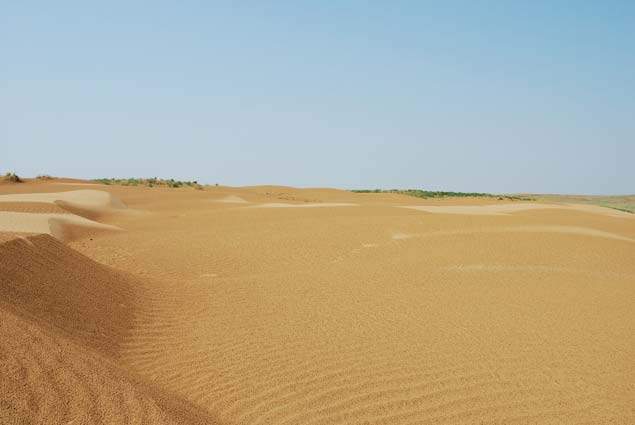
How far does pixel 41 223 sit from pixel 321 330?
961 cm

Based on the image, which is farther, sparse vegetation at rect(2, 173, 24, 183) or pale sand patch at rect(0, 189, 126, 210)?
sparse vegetation at rect(2, 173, 24, 183)

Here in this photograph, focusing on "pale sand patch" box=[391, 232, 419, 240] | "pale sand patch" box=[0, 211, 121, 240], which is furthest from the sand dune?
"pale sand patch" box=[391, 232, 419, 240]

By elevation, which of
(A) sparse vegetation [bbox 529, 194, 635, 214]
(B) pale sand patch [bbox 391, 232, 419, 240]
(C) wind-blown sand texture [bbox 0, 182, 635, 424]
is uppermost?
(A) sparse vegetation [bbox 529, 194, 635, 214]

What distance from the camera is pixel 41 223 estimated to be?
14156 millimetres

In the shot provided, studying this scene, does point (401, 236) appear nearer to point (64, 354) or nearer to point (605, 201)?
point (64, 354)

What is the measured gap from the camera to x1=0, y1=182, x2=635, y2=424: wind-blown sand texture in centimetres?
496

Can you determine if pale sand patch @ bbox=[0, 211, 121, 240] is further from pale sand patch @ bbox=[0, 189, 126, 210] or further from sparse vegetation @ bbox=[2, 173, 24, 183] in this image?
sparse vegetation @ bbox=[2, 173, 24, 183]

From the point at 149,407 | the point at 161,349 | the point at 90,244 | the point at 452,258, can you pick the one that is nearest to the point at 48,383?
the point at 149,407

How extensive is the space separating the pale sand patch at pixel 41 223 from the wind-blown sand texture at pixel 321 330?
25cm

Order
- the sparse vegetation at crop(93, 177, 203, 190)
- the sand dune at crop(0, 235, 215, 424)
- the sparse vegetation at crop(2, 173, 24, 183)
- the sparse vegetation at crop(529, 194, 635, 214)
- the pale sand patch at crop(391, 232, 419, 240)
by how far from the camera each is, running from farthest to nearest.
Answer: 1. the sparse vegetation at crop(529, 194, 635, 214)
2. the sparse vegetation at crop(93, 177, 203, 190)
3. the sparse vegetation at crop(2, 173, 24, 183)
4. the pale sand patch at crop(391, 232, 419, 240)
5. the sand dune at crop(0, 235, 215, 424)

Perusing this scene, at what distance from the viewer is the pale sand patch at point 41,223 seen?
1286 cm

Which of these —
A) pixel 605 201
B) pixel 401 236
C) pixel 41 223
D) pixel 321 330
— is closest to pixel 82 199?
pixel 41 223

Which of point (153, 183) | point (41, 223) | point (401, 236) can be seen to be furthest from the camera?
point (153, 183)

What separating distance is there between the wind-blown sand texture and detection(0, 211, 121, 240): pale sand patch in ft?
0.81
